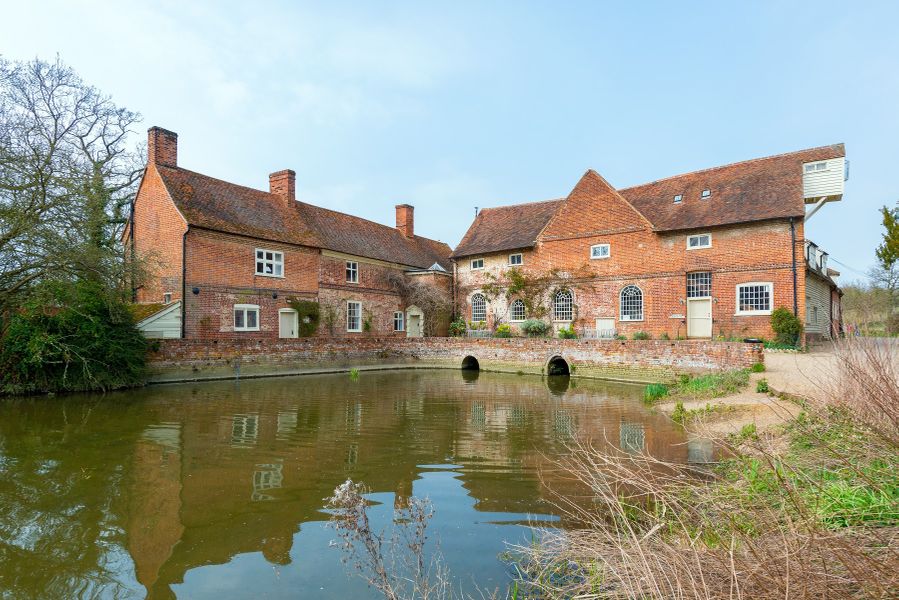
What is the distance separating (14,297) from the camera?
1392cm

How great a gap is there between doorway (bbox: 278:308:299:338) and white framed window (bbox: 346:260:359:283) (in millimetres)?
3956

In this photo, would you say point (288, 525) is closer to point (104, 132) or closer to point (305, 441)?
point (305, 441)

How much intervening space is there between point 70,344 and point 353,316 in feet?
44.9

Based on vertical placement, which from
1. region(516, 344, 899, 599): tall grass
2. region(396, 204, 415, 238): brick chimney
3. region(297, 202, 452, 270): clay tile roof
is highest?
region(396, 204, 415, 238): brick chimney

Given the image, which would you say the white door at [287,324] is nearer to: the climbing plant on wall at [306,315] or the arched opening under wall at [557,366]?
the climbing plant on wall at [306,315]

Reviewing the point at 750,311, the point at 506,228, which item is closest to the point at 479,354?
the point at 506,228

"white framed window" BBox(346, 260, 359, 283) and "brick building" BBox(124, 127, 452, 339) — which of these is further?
"white framed window" BBox(346, 260, 359, 283)

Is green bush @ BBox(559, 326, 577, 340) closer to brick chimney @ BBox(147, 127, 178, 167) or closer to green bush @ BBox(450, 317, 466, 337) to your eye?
green bush @ BBox(450, 317, 466, 337)

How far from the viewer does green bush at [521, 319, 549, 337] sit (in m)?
24.9

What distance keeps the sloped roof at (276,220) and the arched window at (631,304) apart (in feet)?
42.3

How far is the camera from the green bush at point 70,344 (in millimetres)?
13766

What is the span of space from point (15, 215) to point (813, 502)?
1700cm

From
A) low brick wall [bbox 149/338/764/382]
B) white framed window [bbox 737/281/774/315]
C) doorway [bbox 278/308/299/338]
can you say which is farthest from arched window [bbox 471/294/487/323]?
white framed window [bbox 737/281/774/315]

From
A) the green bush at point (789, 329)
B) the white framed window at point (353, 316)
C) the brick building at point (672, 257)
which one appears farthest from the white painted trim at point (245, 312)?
the green bush at point (789, 329)
